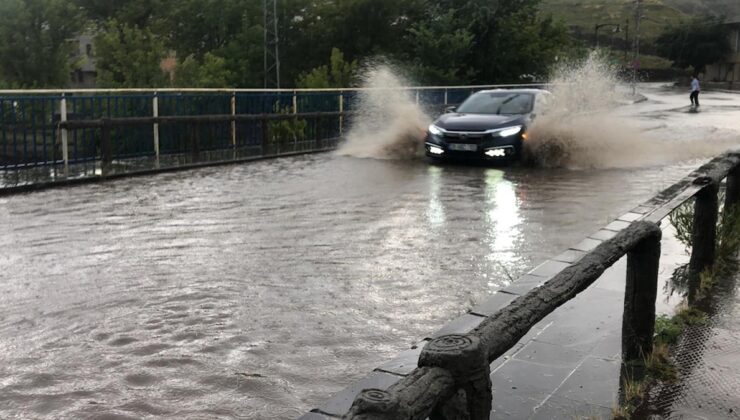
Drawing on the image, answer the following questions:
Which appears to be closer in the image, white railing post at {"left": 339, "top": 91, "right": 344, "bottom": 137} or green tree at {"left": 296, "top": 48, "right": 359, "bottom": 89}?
white railing post at {"left": 339, "top": 91, "right": 344, "bottom": 137}

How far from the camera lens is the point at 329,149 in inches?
744

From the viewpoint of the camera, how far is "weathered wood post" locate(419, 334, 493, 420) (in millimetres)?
2215

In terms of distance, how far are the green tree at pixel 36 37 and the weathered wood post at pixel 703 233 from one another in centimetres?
4686

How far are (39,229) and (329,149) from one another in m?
10.8

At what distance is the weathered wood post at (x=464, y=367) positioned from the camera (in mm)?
2215

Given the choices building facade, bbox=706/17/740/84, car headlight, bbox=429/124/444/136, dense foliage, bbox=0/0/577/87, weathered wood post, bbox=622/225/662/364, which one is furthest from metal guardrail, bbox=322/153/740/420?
building facade, bbox=706/17/740/84

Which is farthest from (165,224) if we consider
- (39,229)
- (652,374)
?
(652,374)

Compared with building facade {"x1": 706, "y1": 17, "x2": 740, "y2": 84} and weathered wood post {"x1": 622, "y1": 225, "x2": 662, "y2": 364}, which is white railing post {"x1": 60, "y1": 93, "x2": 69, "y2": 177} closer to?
weathered wood post {"x1": 622, "y1": 225, "x2": 662, "y2": 364}

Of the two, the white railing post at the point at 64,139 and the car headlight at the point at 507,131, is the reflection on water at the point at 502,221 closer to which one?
the car headlight at the point at 507,131

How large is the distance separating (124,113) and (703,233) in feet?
40.8

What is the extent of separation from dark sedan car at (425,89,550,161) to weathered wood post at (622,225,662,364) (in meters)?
10.8

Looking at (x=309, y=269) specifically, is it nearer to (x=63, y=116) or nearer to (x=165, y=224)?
(x=165, y=224)

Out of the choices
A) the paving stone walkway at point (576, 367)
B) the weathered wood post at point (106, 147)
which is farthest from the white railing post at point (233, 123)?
the paving stone walkway at point (576, 367)

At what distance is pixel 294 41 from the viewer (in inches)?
2404
